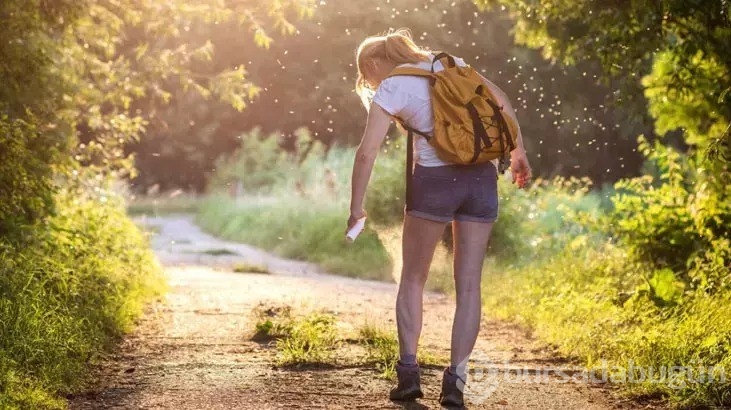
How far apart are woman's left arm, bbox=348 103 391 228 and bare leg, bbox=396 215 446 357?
0.27 metres

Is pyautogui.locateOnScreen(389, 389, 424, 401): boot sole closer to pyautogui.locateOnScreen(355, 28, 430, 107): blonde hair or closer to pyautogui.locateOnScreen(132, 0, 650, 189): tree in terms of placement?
pyautogui.locateOnScreen(355, 28, 430, 107): blonde hair

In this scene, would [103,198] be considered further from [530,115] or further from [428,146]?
[530,115]

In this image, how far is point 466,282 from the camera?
5.19 meters

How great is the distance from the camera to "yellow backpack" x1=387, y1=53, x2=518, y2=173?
4.98 metres

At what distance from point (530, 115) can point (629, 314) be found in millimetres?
21904

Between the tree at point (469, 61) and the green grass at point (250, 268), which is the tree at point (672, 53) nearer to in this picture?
the green grass at point (250, 268)

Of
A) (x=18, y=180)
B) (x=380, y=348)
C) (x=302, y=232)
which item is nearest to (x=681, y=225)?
(x=380, y=348)

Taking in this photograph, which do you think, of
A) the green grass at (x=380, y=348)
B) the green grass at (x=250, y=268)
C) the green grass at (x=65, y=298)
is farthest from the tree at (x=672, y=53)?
the green grass at (x=250, y=268)

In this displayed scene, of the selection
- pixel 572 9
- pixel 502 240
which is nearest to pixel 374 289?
pixel 502 240

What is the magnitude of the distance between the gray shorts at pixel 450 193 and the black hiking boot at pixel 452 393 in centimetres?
75

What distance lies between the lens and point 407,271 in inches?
206

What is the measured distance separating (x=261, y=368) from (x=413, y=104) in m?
2.02

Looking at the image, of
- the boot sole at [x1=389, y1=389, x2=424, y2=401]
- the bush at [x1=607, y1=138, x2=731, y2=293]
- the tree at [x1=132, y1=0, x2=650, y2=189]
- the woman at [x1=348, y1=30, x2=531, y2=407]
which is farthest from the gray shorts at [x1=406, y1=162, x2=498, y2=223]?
the tree at [x1=132, y1=0, x2=650, y2=189]

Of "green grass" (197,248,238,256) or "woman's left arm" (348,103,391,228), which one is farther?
"green grass" (197,248,238,256)
